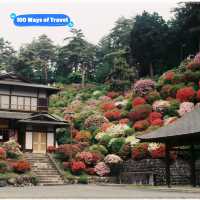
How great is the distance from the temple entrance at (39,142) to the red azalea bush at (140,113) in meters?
8.15

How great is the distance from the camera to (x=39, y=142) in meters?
45.4

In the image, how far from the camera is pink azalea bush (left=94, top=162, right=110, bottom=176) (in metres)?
39.0

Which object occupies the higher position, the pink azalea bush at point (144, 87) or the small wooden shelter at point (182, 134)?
the pink azalea bush at point (144, 87)

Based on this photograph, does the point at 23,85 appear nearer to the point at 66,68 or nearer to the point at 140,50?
the point at 140,50

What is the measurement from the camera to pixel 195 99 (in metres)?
46.8

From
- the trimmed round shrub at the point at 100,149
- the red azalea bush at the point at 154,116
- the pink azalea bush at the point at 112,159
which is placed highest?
the red azalea bush at the point at 154,116

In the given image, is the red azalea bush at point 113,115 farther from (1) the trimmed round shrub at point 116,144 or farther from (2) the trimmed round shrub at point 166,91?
(1) the trimmed round shrub at point 116,144

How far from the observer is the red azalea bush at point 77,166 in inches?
1513

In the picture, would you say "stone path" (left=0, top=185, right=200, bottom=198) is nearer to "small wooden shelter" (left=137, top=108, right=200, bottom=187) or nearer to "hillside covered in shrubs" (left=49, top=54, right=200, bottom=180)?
"small wooden shelter" (left=137, top=108, right=200, bottom=187)

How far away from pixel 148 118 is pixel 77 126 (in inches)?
373

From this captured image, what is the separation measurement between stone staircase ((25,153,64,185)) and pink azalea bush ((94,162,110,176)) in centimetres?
298

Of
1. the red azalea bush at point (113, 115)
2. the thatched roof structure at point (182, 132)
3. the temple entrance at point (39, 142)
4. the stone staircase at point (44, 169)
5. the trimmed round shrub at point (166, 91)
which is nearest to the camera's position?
the thatched roof structure at point (182, 132)

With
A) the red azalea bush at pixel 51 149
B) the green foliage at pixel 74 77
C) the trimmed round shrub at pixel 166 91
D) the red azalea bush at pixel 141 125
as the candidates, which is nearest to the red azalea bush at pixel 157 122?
the red azalea bush at pixel 141 125

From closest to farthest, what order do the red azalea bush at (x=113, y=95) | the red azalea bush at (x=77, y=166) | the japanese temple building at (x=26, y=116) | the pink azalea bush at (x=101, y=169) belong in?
the red azalea bush at (x=77, y=166), the pink azalea bush at (x=101, y=169), the japanese temple building at (x=26, y=116), the red azalea bush at (x=113, y=95)
